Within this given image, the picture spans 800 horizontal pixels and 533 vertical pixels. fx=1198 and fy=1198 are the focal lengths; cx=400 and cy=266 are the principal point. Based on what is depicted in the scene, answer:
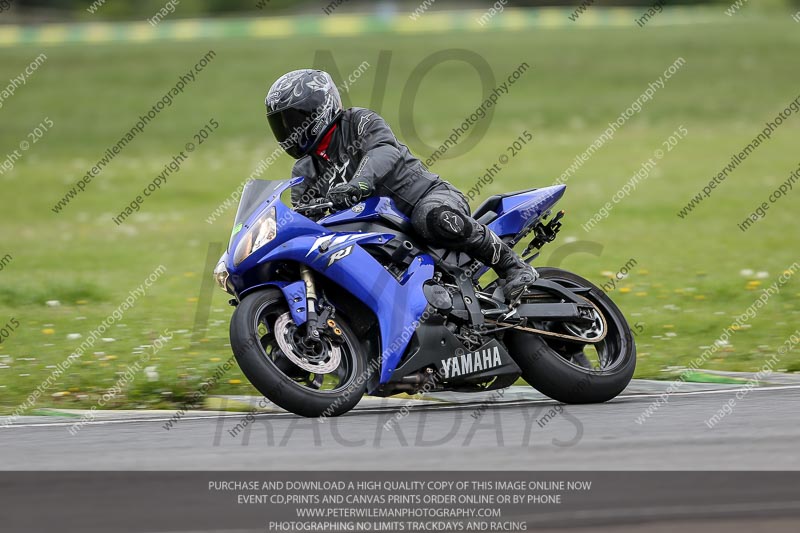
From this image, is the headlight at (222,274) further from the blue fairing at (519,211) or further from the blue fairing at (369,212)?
the blue fairing at (519,211)

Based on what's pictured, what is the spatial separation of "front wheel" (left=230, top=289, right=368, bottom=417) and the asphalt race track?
154 mm

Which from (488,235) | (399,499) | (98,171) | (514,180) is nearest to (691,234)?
(514,180)

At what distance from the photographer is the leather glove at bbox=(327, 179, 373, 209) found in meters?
7.21

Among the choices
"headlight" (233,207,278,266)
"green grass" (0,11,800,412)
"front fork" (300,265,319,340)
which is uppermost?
"green grass" (0,11,800,412)

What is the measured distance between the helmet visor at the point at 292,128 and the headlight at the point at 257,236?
60 cm

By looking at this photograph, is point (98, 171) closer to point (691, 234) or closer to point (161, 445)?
point (691, 234)

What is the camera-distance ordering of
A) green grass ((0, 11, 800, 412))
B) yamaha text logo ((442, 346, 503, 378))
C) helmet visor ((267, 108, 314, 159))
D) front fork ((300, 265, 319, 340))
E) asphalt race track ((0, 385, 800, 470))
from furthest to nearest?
Result: 1. green grass ((0, 11, 800, 412))
2. helmet visor ((267, 108, 314, 159))
3. yamaha text logo ((442, 346, 503, 378))
4. front fork ((300, 265, 319, 340))
5. asphalt race track ((0, 385, 800, 470))

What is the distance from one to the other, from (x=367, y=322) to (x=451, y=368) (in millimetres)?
589

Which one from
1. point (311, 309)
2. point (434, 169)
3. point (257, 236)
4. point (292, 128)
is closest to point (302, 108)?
point (292, 128)

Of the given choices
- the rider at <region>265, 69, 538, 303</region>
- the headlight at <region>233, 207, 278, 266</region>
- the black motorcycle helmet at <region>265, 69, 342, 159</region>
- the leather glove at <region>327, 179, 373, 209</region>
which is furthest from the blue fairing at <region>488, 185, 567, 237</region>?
the headlight at <region>233, 207, 278, 266</region>

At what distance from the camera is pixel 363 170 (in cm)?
734

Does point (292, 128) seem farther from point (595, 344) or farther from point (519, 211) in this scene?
point (595, 344)

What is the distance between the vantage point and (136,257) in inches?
715

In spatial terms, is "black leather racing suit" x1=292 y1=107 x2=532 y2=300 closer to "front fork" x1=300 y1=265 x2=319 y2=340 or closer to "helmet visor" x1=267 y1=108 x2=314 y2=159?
"helmet visor" x1=267 y1=108 x2=314 y2=159
